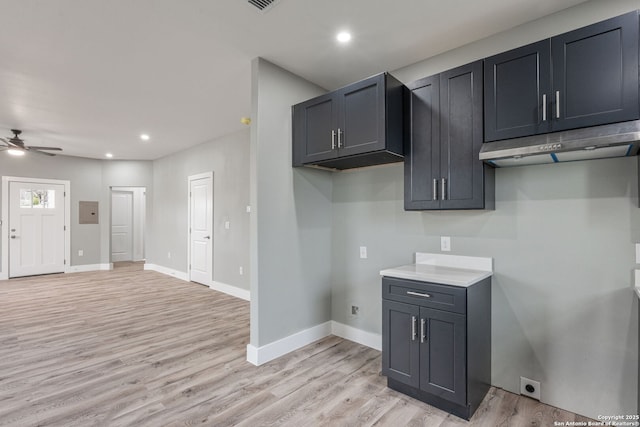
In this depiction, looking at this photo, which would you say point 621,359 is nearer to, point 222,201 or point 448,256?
point 448,256

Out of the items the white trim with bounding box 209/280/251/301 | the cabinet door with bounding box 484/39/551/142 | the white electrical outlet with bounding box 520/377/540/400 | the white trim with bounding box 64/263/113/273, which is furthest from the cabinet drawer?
the white trim with bounding box 64/263/113/273

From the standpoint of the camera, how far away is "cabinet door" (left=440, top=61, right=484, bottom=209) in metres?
2.28

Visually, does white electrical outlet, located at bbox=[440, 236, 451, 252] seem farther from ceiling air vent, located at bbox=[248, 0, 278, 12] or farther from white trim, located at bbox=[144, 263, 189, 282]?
white trim, located at bbox=[144, 263, 189, 282]

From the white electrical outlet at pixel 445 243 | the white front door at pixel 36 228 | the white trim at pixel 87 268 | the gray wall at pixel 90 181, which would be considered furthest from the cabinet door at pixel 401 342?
the white front door at pixel 36 228

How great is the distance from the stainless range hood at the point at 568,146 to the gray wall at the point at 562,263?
170 mm

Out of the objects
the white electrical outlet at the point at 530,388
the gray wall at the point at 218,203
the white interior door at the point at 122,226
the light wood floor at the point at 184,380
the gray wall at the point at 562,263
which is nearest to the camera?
the gray wall at the point at 562,263

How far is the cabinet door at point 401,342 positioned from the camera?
2.27 m

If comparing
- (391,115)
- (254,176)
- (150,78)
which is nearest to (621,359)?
(391,115)

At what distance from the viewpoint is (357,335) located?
3.35m

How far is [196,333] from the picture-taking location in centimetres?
364

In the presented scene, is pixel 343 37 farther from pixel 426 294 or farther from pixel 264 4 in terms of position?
pixel 426 294

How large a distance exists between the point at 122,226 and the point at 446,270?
32.1 ft

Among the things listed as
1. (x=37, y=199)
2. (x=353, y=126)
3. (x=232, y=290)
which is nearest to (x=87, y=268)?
(x=37, y=199)

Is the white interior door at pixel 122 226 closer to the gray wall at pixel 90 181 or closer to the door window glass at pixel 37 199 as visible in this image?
the gray wall at pixel 90 181
